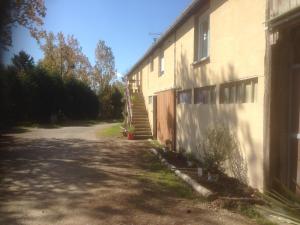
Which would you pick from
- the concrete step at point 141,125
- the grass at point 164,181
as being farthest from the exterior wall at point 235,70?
the concrete step at point 141,125

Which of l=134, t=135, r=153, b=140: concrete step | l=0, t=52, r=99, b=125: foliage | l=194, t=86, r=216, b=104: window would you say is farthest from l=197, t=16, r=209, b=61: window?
l=0, t=52, r=99, b=125: foliage

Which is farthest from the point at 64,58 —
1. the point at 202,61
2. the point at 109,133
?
the point at 202,61

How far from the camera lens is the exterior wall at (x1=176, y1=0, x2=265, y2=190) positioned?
6559 mm

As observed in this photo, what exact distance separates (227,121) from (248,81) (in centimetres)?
129

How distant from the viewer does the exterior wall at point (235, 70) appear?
6559 millimetres

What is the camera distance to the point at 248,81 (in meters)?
7.16

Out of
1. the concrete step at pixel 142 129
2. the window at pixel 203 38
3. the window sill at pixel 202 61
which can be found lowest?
the concrete step at pixel 142 129

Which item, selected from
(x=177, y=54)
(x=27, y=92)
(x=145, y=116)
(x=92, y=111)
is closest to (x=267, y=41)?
(x=177, y=54)

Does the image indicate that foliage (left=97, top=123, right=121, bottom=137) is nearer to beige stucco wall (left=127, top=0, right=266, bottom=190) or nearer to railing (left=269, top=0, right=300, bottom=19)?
beige stucco wall (left=127, top=0, right=266, bottom=190)

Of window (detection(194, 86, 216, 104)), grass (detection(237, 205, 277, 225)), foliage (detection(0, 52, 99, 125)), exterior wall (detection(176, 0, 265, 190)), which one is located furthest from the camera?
foliage (detection(0, 52, 99, 125))

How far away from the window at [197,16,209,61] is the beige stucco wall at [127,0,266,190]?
0.28 meters

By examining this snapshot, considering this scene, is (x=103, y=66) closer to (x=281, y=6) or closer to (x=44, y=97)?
(x=44, y=97)

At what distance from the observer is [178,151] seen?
506 inches

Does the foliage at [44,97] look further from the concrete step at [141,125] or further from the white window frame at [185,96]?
the white window frame at [185,96]
